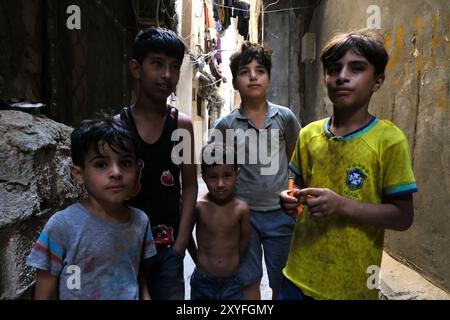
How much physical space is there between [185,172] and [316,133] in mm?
732

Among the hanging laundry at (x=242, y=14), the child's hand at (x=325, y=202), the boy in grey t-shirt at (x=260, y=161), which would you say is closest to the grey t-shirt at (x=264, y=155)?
the boy in grey t-shirt at (x=260, y=161)

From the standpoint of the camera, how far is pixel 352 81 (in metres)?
1.50

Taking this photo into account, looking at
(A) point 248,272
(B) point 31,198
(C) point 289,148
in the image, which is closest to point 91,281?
(B) point 31,198

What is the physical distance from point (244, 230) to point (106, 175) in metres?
1.10

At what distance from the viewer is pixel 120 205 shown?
1.54 meters

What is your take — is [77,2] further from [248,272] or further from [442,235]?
[442,235]

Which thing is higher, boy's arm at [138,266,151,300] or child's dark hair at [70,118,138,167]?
child's dark hair at [70,118,138,167]

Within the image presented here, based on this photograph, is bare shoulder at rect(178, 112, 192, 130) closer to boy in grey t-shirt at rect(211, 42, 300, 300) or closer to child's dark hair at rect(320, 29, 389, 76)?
boy in grey t-shirt at rect(211, 42, 300, 300)

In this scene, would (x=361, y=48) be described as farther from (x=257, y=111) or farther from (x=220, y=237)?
(x=220, y=237)

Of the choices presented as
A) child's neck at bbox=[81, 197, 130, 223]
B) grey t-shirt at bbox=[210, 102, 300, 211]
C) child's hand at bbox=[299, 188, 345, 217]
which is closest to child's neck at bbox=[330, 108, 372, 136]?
child's hand at bbox=[299, 188, 345, 217]

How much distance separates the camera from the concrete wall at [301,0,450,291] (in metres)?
2.17

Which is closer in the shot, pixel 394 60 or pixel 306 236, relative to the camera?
pixel 306 236

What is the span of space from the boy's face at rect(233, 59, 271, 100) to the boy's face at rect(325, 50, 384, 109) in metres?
0.84

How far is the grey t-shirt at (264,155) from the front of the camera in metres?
2.26
